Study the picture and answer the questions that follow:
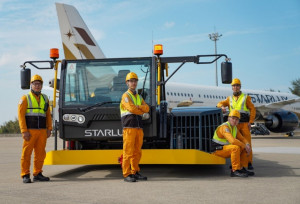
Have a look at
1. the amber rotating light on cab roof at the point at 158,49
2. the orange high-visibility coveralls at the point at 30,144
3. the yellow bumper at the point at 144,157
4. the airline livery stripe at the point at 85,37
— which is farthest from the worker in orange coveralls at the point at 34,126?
the airline livery stripe at the point at 85,37

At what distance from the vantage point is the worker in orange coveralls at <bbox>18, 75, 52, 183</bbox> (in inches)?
271

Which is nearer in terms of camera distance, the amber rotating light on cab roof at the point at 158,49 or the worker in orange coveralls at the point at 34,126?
the worker in orange coveralls at the point at 34,126

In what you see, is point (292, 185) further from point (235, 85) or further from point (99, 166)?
point (99, 166)

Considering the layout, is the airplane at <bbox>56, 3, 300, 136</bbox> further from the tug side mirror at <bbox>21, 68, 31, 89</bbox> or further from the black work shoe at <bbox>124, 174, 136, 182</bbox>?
the black work shoe at <bbox>124, 174, 136, 182</bbox>

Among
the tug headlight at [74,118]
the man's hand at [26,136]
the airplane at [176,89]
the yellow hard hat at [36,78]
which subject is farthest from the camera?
the airplane at [176,89]

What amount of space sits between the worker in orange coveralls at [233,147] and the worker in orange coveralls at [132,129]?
5.30 ft

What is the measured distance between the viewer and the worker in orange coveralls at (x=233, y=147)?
7272 mm

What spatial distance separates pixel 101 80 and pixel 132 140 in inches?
58.1

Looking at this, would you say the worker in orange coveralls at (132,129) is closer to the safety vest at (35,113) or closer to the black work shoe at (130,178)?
the black work shoe at (130,178)

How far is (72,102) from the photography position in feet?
24.6

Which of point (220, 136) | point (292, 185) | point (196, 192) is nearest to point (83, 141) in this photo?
point (220, 136)

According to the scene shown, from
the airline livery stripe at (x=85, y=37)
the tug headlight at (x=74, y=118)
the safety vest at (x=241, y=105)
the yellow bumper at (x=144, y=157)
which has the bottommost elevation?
the yellow bumper at (x=144, y=157)

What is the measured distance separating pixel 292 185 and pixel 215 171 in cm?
235

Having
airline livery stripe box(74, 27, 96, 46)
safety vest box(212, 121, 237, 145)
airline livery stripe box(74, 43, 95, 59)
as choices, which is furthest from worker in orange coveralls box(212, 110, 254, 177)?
airline livery stripe box(74, 27, 96, 46)
